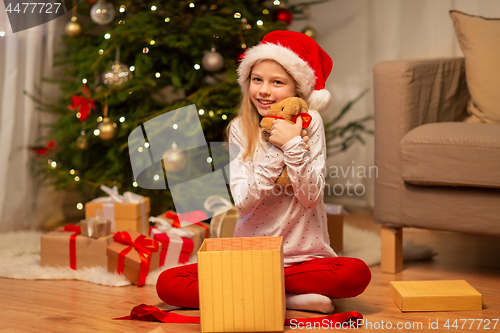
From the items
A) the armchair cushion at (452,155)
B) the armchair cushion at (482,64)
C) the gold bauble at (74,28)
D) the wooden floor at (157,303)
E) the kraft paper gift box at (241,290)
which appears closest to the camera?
the kraft paper gift box at (241,290)

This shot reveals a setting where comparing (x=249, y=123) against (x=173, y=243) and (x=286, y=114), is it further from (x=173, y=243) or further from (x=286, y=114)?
(x=173, y=243)

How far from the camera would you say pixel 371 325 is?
1.11m

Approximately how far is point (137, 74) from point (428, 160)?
1160 mm

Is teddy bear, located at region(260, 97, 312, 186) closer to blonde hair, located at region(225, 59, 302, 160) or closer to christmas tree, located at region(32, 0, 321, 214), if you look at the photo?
blonde hair, located at region(225, 59, 302, 160)

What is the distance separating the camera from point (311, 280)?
1195 mm

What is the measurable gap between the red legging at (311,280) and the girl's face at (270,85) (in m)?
0.40

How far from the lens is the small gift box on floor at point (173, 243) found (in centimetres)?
162

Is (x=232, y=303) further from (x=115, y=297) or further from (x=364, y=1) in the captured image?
(x=364, y=1)

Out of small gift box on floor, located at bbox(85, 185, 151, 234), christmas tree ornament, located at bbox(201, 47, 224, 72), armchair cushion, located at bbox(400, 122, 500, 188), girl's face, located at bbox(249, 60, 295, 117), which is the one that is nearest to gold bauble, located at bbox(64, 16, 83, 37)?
christmas tree ornament, located at bbox(201, 47, 224, 72)

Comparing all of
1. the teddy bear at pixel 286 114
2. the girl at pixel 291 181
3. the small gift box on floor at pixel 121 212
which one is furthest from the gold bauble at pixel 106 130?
the teddy bear at pixel 286 114

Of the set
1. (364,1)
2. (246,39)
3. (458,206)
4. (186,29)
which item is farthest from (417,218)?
(364,1)

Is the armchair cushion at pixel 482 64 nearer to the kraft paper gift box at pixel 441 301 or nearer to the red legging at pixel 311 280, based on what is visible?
the kraft paper gift box at pixel 441 301

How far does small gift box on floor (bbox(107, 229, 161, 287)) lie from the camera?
1466 millimetres

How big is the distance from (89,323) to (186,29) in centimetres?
132
